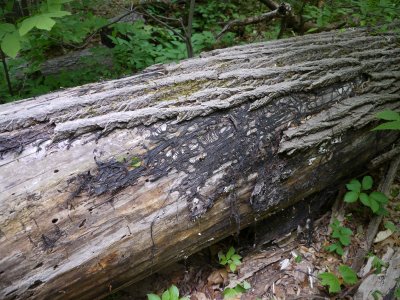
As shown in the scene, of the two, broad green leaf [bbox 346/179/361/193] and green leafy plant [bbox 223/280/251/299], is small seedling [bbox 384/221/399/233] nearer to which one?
broad green leaf [bbox 346/179/361/193]

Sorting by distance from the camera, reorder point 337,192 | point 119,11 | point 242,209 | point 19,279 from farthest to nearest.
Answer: point 119,11, point 337,192, point 242,209, point 19,279

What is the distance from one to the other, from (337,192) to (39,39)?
2876 millimetres

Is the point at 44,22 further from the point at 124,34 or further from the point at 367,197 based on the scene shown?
the point at 124,34

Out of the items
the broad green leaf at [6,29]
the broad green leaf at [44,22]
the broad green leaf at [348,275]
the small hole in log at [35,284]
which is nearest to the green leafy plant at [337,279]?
the broad green leaf at [348,275]

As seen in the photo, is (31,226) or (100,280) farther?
(100,280)

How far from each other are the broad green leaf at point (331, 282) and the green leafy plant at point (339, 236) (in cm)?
29

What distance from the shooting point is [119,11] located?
5570mm

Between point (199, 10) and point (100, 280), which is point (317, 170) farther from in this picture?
point (199, 10)

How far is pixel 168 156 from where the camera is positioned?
1.80 meters

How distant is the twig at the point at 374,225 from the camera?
219cm

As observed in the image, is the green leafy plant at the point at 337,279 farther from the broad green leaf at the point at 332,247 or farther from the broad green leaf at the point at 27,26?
the broad green leaf at the point at 27,26

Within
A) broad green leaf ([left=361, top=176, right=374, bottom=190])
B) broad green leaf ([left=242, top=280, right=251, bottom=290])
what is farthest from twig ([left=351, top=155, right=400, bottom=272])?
broad green leaf ([left=242, top=280, right=251, bottom=290])

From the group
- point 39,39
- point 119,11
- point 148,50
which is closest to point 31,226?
point 39,39

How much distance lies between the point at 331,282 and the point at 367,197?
648mm
